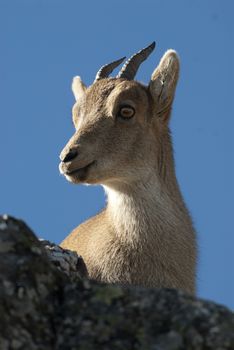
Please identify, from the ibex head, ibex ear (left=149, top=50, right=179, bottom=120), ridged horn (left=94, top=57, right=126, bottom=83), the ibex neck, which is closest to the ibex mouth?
the ibex head

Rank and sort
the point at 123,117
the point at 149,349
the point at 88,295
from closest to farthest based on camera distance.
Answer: the point at 149,349, the point at 88,295, the point at 123,117

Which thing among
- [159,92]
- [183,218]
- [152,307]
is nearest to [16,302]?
[152,307]

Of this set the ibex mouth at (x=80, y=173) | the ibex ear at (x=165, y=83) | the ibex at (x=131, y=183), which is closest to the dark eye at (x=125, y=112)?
the ibex at (x=131, y=183)

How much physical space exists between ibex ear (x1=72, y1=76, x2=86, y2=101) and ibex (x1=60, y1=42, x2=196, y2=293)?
50.0 inches

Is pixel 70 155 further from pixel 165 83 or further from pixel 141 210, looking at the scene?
pixel 165 83

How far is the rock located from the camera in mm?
5758

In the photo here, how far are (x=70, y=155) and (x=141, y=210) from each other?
1834mm

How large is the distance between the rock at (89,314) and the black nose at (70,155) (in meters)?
6.59

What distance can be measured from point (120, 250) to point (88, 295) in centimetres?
750

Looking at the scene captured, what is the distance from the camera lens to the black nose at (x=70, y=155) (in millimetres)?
12988

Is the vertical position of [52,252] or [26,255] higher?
[52,252]

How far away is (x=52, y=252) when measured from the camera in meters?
10.6

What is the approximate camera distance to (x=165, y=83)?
51.1 feet

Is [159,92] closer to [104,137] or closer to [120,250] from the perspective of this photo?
[104,137]
